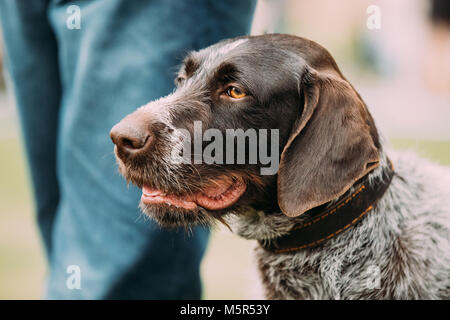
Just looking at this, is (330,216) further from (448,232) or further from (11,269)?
(11,269)

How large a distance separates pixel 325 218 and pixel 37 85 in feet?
6.84

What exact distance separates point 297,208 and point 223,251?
131 inches

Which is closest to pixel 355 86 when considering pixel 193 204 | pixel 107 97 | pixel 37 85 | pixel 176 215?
pixel 193 204

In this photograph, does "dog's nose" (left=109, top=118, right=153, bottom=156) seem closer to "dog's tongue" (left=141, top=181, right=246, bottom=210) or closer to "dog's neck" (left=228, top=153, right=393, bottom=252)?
"dog's tongue" (left=141, top=181, right=246, bottom=210)

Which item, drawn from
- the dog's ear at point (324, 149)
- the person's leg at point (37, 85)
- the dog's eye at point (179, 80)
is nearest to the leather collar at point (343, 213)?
the dog's ear at point (324, 149)

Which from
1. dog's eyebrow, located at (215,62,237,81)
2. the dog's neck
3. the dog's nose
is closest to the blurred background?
the dog's neck

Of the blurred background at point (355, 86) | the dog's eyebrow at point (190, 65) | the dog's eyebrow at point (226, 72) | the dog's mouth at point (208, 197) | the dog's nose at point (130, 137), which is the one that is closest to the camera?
the dog's nose at point (130, 137)

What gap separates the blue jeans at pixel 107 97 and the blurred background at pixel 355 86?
0.35 m

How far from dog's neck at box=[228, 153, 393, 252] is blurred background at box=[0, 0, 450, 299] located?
278 millimetres

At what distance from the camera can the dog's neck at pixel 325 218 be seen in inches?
89.5

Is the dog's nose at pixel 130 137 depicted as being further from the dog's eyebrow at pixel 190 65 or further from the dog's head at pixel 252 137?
the dog's eyebrow at pixel 190 65

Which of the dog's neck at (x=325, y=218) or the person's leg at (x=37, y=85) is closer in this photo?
the dog's neck at (x=325, y=218)

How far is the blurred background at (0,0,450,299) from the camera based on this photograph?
2.84 m

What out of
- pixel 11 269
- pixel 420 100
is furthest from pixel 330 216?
pixel 420 100
